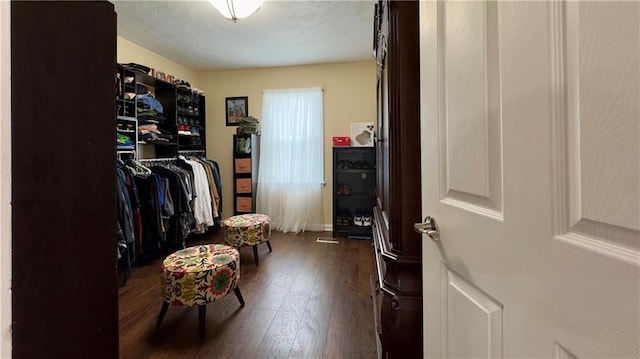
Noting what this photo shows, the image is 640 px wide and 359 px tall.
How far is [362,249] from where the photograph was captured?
11.2 ft

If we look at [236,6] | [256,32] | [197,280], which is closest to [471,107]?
[197,280]

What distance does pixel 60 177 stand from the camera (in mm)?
360

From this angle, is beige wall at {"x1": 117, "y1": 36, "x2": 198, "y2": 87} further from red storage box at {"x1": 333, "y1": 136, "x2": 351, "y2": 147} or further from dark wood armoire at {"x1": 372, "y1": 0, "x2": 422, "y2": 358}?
dark wood armoire at {"x1": 372, "y1": 0, "x2": 422, "y2": 358}

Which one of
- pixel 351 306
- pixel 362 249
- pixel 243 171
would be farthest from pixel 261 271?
pixel 243 171

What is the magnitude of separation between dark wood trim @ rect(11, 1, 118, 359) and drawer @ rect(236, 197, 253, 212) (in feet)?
12.6

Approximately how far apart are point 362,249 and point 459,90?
9.61 ft

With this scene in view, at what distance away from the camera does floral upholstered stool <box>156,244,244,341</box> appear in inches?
68.2

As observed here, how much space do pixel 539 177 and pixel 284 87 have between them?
13.9ft

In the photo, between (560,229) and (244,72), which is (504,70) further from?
(244,72)

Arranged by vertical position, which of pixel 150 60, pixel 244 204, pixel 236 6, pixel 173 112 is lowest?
pixel 244 204

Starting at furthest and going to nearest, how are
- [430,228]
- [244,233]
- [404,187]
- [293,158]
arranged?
[293,158] < [244,233] < [404,187] < [430,228]

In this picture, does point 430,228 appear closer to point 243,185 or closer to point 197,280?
point 197,280

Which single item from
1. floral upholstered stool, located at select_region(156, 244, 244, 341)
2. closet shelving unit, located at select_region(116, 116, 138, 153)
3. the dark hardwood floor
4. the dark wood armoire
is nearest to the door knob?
the dark wood armoire

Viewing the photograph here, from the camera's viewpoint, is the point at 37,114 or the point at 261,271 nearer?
the point at 37,114
